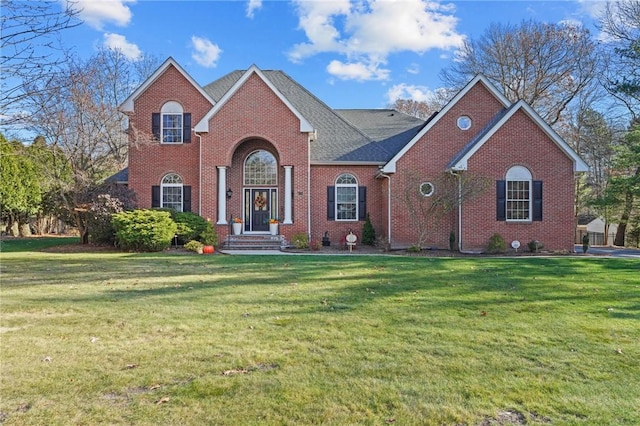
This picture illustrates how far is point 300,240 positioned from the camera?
16891 millimetres

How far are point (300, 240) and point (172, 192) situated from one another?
22.0ft

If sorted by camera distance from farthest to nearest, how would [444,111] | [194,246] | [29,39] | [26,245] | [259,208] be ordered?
1. [259,208]
2. [26,245]
3. [444,111]
4. [194,246]
5. [29,39]

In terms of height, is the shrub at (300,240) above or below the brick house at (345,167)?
below

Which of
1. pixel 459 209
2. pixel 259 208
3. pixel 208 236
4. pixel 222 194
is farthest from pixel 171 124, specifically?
pixel 459 209

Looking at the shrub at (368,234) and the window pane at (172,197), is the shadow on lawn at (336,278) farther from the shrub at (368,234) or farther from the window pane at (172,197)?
the window pane at (172,197)

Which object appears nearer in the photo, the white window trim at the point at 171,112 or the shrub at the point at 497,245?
the shrub at the point at 497,245

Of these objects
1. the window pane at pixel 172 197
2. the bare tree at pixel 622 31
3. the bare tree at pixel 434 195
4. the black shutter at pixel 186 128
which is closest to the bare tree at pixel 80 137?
the black shutter at pixel 186 128

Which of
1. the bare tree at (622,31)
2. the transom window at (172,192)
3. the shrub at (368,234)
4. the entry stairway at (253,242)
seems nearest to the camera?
the entry stairway at (253,242)

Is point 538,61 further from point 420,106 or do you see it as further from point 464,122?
point 464,122

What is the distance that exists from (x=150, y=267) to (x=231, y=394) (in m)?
8.40

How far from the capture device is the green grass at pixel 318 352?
10.3 ft

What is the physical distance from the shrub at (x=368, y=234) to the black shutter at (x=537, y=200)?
644 cm

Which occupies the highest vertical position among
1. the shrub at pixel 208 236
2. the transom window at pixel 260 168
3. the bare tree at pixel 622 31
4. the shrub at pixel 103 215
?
the bare tree at pixel 622 31

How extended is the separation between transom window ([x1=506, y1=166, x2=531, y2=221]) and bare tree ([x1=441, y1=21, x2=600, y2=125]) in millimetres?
12583
